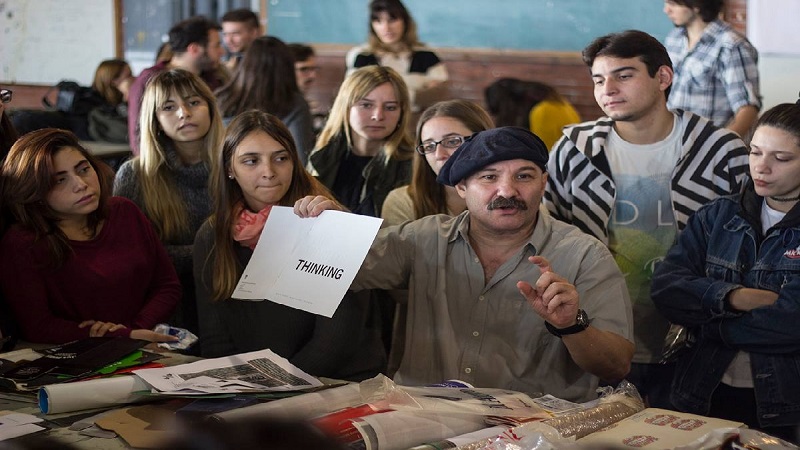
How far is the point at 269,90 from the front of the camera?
512 centimetres

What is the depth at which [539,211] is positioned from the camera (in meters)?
2.91

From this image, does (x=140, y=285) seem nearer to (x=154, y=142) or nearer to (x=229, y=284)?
(x=229, y=284)

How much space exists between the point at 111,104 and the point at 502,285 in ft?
17.7

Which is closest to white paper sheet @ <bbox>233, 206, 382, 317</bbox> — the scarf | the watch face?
the scarf

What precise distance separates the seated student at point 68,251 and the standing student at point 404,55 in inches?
124

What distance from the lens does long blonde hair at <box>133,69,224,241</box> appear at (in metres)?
3.75

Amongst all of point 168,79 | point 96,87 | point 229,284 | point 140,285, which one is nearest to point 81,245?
point 140,285

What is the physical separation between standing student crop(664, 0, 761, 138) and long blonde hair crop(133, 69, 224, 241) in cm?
235

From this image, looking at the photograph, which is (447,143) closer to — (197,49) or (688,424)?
(688,424)

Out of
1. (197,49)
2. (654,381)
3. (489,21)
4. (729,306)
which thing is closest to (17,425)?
(729,306)

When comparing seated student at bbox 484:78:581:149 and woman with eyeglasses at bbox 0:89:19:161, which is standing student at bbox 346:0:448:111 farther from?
woman with eyeglasses at bbox 0:89:19:161

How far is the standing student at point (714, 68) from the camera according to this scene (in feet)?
15.9

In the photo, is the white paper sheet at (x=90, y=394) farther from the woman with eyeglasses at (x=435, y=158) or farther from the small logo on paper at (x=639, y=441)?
the woman with eyeglasses at (x=435, y=158)

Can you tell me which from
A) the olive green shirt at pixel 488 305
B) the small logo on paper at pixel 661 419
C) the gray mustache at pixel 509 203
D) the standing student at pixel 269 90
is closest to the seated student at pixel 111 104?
the standing student at pixel 269 90
